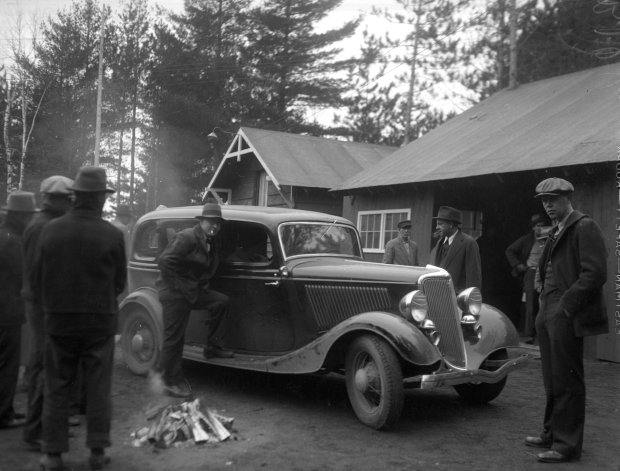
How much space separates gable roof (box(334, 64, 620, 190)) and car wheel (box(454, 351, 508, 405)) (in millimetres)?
3740

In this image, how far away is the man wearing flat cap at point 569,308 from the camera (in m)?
4.35

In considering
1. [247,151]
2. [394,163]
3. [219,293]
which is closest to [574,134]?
[394,163]

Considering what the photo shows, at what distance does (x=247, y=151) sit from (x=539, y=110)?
977 cm

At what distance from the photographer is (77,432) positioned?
4.97 m

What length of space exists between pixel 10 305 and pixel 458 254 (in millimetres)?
4855

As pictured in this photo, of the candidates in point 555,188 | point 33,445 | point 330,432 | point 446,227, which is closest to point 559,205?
point 555,188

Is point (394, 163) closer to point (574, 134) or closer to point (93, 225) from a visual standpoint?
point (574, 134)

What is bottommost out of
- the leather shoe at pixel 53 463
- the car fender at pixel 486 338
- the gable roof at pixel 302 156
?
the leather shoe at pixel 53 463

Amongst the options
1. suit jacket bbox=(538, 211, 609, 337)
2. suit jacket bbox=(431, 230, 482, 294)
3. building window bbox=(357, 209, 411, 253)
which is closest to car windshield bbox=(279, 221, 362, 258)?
suit jacket bbox=(431, 230, 482, 294)

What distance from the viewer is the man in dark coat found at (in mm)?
4430

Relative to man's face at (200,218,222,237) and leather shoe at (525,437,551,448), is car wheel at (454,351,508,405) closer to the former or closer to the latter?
leather shoe at (525,437,551,448)

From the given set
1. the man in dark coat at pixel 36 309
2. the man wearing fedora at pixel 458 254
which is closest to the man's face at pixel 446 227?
the man wearing fedora at pixel 458 254

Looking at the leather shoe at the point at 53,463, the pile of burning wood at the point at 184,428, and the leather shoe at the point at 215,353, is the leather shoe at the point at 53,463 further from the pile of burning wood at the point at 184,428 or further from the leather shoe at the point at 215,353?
the leather shoe at the point at 215,353

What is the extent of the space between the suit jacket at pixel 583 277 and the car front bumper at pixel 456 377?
3.52ft
